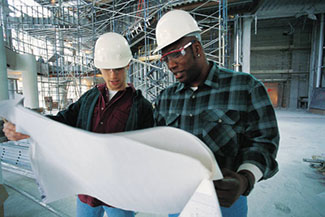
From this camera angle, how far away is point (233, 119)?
0.99 metres

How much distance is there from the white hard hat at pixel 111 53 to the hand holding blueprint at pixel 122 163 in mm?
778

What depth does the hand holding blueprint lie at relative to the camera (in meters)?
0.54

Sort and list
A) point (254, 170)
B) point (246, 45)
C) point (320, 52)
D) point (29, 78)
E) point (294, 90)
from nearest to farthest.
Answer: point (254, 170), point (29, 78), point (246, 45), point (320, 52), point (294, 90)

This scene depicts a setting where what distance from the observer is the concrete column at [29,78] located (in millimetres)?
7680

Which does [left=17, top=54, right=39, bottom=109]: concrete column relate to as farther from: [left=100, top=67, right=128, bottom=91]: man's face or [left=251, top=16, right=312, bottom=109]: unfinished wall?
[left=251, top=16, right=312, bottom=109]: unfinished wall

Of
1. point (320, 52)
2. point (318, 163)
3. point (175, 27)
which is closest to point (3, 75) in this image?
point (175, 27)

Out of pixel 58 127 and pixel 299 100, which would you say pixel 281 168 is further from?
pixel 299 100

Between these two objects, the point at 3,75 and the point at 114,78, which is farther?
the point at 3,75

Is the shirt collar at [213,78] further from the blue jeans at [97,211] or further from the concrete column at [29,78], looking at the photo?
the concrete column at [29,78]

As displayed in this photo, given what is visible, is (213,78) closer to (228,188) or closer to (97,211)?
(228,188)

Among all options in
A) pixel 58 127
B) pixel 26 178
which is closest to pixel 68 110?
pixel 58 127

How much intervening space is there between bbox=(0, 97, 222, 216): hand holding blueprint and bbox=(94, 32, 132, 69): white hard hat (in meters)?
0.78

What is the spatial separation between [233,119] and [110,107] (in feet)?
3.10

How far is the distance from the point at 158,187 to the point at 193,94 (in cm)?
69
